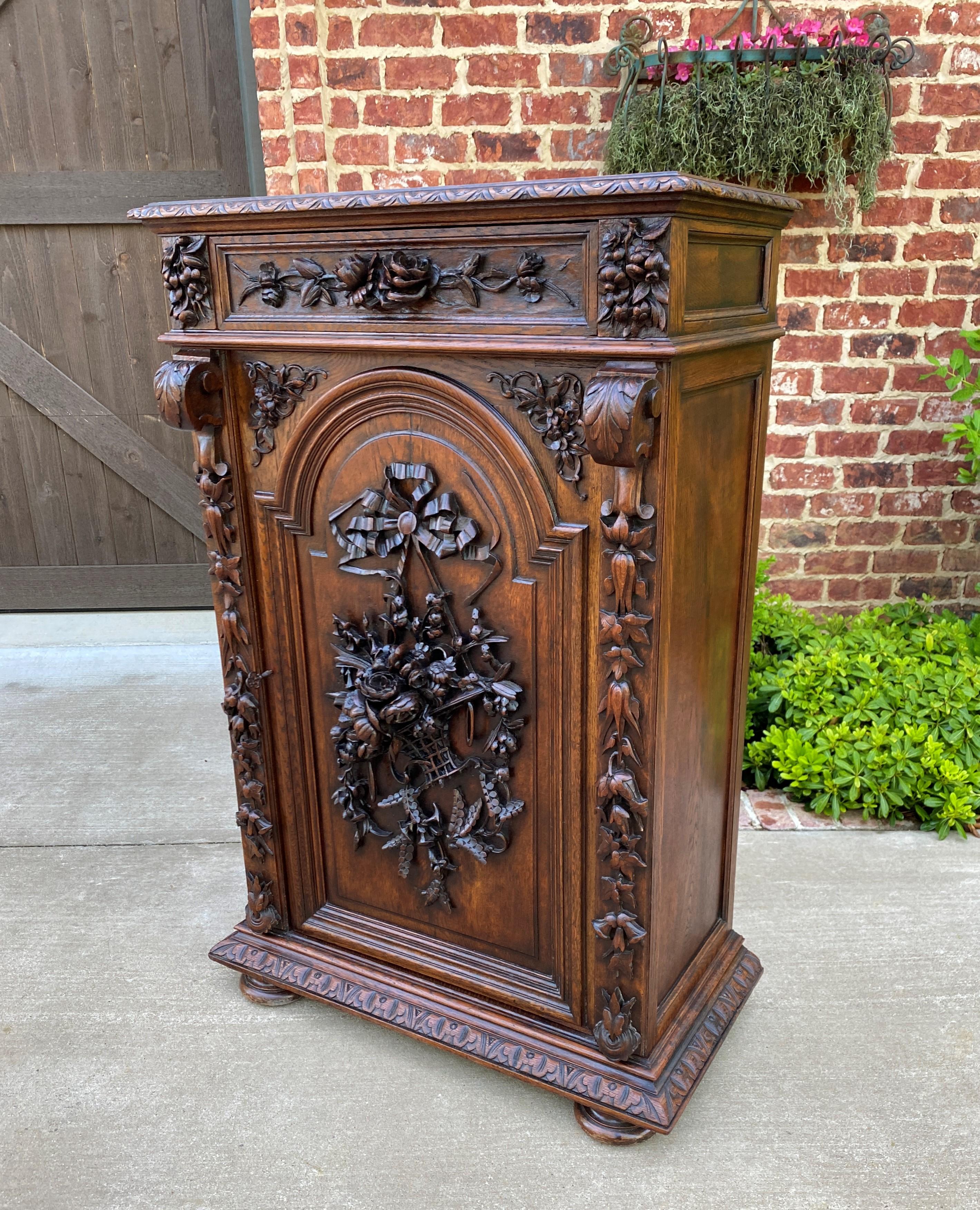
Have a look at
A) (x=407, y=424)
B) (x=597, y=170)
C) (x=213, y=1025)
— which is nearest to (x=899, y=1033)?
(x=213, y=1025)

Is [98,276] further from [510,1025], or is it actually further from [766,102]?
[510,1025]

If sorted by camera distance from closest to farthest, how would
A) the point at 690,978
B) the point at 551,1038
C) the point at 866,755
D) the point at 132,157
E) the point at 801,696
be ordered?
the point at 551,1038
the point at 690,978
the point at 866,755
the point at 801,696
the point at 132,157

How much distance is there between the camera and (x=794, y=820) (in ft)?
7.89

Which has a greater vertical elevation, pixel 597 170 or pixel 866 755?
pixel 597 170

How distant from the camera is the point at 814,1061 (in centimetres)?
160

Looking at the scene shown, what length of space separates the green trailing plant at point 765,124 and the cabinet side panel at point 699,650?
56.6 inches

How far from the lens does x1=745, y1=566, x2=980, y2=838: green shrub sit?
2.34m

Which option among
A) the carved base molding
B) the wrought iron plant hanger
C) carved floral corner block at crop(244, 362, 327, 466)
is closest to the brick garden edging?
the carved base molding

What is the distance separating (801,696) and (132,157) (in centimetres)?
305

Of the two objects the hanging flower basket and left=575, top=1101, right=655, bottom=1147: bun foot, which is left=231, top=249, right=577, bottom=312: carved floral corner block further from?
the hanging flower basket

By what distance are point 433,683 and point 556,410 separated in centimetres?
48

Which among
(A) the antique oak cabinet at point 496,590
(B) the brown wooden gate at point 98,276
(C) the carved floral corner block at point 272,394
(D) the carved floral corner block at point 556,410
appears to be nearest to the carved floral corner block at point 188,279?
(A) the antique oak cabinet at point 496,590

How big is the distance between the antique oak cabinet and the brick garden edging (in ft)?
2.19

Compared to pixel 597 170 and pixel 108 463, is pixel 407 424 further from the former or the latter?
pixel 108 463
